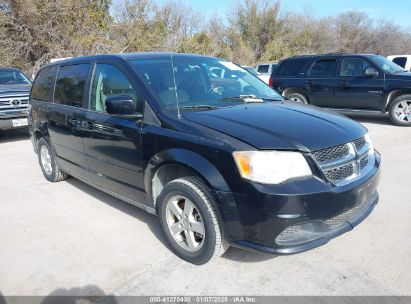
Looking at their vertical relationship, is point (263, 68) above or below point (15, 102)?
above

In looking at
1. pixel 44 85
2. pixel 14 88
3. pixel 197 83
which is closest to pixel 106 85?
pixel 197 83

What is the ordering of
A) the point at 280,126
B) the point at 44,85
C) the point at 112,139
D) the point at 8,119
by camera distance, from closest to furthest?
1. the point at 280,126
2. the point at 112,139
3. the point at 44,85
4. the point at 8,119

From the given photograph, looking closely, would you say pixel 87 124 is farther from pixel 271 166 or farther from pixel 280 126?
pixel 271 166

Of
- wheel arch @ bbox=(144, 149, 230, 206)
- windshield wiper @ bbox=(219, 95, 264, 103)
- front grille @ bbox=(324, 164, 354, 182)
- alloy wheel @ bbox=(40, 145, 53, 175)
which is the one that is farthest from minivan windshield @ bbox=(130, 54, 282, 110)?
alloy wheel @ bbox=(40, 145, 53, 175)

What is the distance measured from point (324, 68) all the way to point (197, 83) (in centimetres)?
710

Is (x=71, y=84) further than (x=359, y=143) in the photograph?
Yes

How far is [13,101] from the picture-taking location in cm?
853

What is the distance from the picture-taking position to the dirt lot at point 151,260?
2.88 metres

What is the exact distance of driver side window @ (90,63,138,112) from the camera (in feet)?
11.8

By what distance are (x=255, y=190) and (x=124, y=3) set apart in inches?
993

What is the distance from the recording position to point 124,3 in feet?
82.0

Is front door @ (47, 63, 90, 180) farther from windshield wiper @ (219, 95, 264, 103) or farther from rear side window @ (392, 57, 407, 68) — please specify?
rear side window @ (392, 57, 407, 68)

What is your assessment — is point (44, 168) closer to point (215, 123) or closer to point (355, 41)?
point (215, 123)

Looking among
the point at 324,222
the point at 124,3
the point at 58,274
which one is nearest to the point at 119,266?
the point at 58,274
